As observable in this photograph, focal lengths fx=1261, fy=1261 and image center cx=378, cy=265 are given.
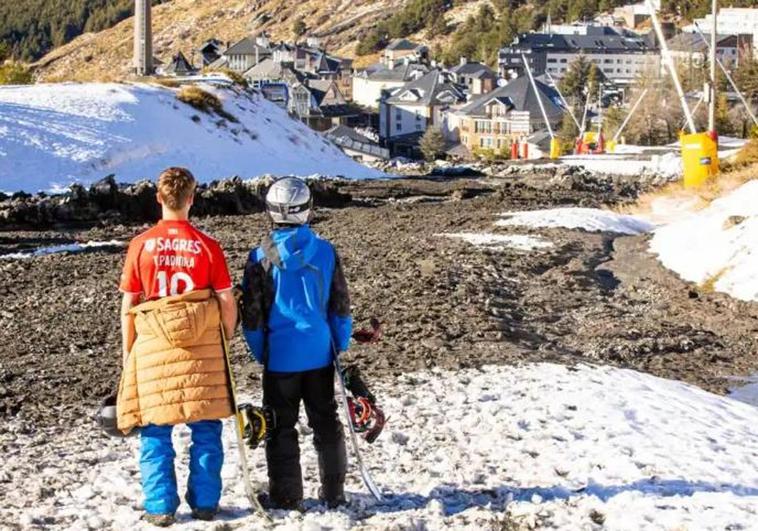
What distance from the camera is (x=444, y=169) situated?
42438 mm

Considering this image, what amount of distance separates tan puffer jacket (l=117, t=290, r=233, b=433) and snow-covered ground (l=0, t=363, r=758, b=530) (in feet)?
2.06

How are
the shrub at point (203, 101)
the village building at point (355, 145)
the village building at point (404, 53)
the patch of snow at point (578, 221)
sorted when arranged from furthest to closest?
1. the village building at point (404, 53)
2. the village building at point (355, 145)
3. the shrub at point (203, 101)
4. the patch of snow at point (578, 221)

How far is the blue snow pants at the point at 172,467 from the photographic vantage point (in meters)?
5.93

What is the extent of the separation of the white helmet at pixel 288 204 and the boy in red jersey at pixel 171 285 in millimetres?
377

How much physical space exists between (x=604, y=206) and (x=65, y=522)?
819 inches

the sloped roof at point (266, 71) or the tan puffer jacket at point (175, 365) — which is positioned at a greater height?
the tan puffer jacket at point (175, 365)

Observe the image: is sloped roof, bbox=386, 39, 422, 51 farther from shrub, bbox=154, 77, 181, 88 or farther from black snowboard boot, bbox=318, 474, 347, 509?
black snowboard boot, bbox=318, 474, 347, 509

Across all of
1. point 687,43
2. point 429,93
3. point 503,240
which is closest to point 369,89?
point 429,93

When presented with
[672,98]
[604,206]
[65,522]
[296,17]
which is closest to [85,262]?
[65,522]

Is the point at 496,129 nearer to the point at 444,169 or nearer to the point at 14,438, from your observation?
the point at 444,169

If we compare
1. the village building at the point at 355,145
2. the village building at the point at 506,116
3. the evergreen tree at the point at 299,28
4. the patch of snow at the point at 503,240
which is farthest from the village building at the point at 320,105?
the patch of snow at the point at 503,240

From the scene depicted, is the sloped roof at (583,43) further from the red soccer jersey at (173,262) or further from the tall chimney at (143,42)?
the red soccer jersey at (173,262)

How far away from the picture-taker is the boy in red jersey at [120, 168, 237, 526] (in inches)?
230

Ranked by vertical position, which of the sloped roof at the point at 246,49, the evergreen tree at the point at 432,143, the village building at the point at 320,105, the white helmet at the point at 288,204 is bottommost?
the evergreen tree at the point at 432,143
